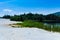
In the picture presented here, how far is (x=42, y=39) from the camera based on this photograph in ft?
23.5

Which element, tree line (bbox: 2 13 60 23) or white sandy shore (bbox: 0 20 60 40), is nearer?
white sandy shore (bbox: 0 20 60 40)

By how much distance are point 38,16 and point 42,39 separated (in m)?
22.6

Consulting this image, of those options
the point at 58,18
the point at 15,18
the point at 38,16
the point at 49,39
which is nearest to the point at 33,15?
the point at 38,16

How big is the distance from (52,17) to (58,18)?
A: 1.21 m

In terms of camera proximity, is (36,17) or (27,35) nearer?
(27,35)

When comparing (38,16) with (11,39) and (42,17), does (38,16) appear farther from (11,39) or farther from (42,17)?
(11,39)

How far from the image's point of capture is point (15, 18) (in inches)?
1147

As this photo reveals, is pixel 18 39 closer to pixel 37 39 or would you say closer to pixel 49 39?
pixel 37 39

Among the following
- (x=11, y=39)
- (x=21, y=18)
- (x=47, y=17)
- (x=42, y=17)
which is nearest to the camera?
(x=11, y=39)

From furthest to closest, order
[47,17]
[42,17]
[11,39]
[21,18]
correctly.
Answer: [47,17]
[42,17]
[21,18]
[11,39]

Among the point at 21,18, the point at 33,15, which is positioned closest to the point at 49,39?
the point at 21,18

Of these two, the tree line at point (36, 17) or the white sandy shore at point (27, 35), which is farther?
the tree line at point (36, 17)

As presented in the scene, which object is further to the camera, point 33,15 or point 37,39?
point 33,15

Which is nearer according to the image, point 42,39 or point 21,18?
point 42,39
